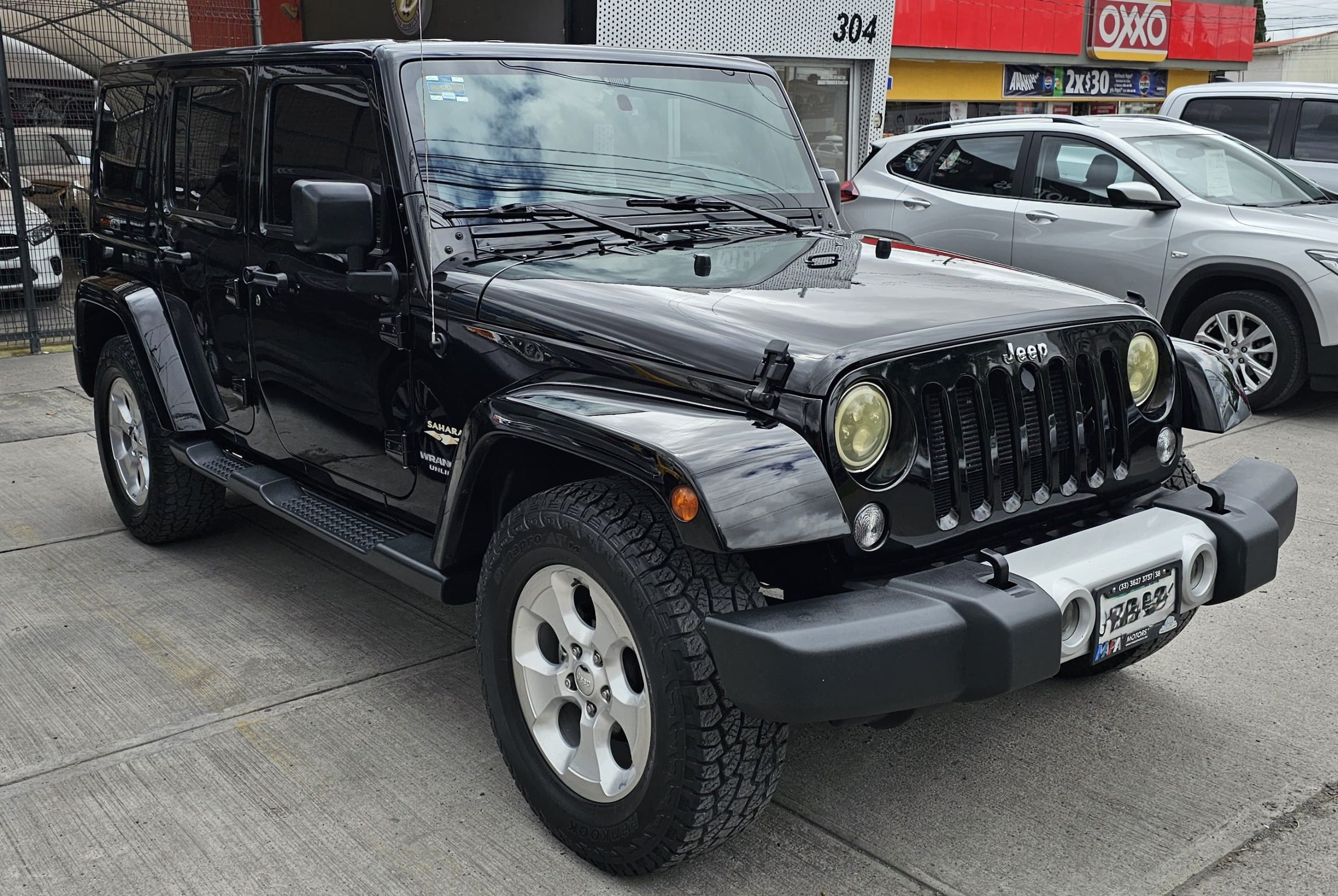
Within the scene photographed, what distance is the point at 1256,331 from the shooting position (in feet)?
25.1

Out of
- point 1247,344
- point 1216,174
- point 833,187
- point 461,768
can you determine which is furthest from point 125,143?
point 1216,174

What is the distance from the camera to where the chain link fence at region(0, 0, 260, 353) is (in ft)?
31.7

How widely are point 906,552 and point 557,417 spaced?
32.9 inches

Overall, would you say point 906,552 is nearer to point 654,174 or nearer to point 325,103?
point 654,174

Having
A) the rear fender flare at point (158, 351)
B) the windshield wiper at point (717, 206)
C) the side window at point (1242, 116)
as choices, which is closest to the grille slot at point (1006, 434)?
the windshield wiper at point (717, 206)

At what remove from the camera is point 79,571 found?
5027mm

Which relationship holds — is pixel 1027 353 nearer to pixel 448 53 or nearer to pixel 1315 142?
pixel 448 53

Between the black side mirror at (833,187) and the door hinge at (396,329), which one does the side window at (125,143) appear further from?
the black side mirror at (833,187)

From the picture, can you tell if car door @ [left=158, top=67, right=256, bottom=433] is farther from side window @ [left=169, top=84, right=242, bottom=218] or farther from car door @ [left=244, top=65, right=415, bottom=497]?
car door @ [left=244, top=65, right=415, bottom=497]

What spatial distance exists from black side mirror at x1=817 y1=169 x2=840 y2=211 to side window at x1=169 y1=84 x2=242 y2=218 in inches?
79.2

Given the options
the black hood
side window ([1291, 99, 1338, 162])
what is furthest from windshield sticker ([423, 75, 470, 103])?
side window ([1291, 99, 1338, 162])

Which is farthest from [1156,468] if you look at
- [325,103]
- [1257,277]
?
[1257,277]

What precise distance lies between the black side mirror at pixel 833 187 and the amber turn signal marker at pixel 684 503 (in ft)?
6.83

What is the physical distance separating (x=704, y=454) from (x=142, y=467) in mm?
3481
